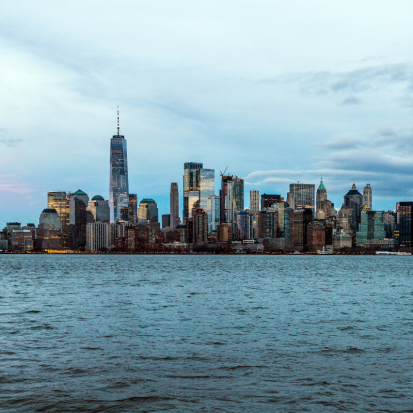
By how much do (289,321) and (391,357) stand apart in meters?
14.1

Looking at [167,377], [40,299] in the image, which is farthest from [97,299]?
[167,377]

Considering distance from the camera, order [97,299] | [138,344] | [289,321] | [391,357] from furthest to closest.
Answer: [97,299]
[289,321]
[138,344]
[391,357]

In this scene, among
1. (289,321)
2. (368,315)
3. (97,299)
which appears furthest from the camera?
(97,299)

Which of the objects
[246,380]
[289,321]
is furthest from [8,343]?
[289,321]

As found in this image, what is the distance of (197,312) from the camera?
47.3 meters

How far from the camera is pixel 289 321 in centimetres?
4184

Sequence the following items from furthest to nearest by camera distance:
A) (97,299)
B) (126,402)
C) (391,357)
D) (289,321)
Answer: (97,299) < (289,321) < (391,357) < (126,402)

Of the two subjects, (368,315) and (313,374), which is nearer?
(313,374)

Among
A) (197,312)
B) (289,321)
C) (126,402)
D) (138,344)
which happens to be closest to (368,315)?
(289,321)

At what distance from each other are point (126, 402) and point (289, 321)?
2407 centimetres

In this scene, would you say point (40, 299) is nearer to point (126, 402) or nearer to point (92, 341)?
point (92, 341)

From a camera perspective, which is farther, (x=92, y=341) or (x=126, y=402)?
(x=92, y=341)

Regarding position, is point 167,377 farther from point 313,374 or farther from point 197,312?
point 197,312

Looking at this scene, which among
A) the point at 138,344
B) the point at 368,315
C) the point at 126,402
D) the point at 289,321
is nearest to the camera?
the point at 126,402
